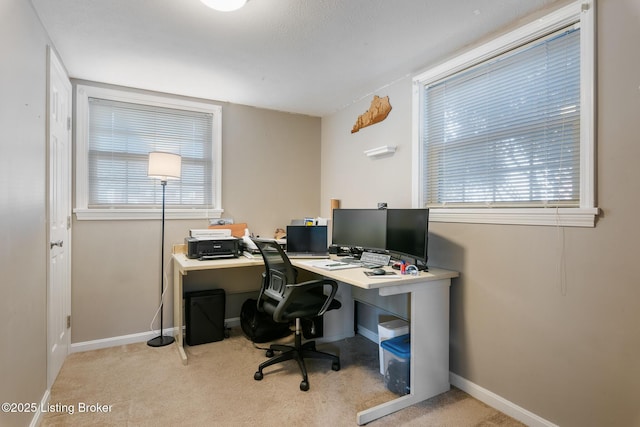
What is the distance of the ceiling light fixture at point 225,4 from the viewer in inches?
68.6

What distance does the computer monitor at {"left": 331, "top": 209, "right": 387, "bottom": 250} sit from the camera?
2664mm

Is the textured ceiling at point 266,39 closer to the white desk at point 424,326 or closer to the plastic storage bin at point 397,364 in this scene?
the white desk at point 424,326

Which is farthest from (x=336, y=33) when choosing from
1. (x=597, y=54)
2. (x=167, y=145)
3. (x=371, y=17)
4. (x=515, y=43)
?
(x=167, y=145)

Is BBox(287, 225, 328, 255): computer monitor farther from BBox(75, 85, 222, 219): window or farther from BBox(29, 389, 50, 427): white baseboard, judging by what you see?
BBox(29, 389, 50, 427): white baseboard

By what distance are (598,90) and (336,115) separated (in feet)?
8.20

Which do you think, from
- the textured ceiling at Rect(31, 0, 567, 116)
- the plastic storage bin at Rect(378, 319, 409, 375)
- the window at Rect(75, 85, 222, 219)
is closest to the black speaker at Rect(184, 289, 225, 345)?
the window at Rect(75, 85, 222, 219)

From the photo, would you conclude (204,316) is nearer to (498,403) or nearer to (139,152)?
(139,152)

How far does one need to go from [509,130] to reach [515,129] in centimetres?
4

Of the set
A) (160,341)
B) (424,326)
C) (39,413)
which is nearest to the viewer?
(39,413)

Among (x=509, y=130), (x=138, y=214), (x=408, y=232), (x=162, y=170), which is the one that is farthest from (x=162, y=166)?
(x=509, y=130)

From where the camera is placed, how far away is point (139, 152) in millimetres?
3162

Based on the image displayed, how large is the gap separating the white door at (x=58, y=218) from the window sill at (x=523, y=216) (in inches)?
107

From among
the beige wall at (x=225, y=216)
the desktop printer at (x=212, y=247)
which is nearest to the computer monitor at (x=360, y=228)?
the desktop printer at (x=212, y=247)

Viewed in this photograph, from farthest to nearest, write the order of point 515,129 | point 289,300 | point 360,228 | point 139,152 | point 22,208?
point 139,152, point 360,228, point 289,300, point 515,129, point 22,208
